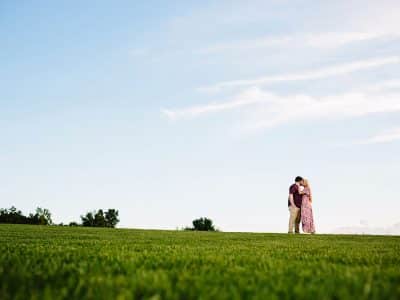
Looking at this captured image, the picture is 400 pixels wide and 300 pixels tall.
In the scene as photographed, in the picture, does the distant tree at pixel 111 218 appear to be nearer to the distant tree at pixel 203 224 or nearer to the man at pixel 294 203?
the distant tree at pixel 203 224

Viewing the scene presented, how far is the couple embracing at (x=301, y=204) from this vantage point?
75.2 feet

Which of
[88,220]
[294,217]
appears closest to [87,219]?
[88,220]

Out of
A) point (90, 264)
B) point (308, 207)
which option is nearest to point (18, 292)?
point (90, 264)

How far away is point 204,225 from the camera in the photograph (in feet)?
130

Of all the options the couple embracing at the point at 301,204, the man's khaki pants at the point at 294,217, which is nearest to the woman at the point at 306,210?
the couple embracing at the point at 301,204

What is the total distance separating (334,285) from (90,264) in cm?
246

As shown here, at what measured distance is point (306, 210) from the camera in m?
23.1

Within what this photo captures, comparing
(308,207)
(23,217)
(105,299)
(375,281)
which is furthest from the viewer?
(23,217)

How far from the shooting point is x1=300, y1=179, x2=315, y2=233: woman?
2293 centimetres

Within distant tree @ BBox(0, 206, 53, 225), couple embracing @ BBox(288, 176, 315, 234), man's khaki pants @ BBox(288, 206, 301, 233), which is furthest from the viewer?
distant tree @ BBox(0, 206, 53, 225)

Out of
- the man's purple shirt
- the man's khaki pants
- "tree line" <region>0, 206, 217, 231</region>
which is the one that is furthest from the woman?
"tree line" <region>0, 206, 217, 231</region>

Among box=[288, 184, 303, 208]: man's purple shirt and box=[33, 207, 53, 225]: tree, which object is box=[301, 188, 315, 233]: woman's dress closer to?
box=[288, 184, 303, 208]: man's purple shirt

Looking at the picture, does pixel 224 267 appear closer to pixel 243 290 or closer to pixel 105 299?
pixel 243 290

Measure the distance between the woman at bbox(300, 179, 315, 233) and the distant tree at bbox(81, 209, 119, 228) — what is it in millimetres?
20193
